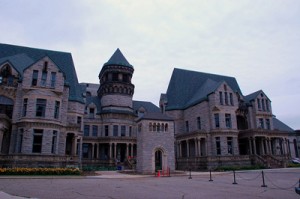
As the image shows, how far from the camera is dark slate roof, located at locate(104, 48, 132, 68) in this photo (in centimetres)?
5306

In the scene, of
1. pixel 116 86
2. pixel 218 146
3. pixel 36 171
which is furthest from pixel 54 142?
pixel 218 146

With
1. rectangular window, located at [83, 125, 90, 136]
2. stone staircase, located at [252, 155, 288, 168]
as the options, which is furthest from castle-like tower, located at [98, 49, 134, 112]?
stone staircase, located at [252, 155, 288, 168]

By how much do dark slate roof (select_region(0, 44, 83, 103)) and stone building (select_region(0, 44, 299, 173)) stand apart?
0.15 m

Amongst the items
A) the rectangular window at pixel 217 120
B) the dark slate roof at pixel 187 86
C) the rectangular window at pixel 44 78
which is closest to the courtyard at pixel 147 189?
the rectangular window at pixel 44 78

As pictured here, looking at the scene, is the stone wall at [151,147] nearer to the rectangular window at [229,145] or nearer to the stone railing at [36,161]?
the stone railing at [36,161]

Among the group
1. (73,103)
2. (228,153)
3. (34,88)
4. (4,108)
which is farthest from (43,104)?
(228,153)

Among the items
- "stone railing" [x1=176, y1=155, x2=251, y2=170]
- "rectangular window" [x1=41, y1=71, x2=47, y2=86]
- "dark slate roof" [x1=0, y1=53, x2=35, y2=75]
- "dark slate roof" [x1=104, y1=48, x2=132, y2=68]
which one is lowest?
"stone railing" [x1=176, y1=155, x2=251, y2=170]

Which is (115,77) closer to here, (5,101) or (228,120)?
(5,101)

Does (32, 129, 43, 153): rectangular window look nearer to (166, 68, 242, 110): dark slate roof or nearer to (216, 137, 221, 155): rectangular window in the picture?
(166, 68, 242, 110): dark slate roof

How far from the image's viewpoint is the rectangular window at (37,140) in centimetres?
2988

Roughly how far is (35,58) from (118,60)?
60.4 feet

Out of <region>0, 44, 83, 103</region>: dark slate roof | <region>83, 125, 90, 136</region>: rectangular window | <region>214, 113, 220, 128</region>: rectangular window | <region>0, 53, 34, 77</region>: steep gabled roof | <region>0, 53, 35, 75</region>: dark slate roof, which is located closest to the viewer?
<region>0, 53, 34, 77</region>: steep gabled roof

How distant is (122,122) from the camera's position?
167 ft

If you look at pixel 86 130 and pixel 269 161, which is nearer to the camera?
pixel 269 161
